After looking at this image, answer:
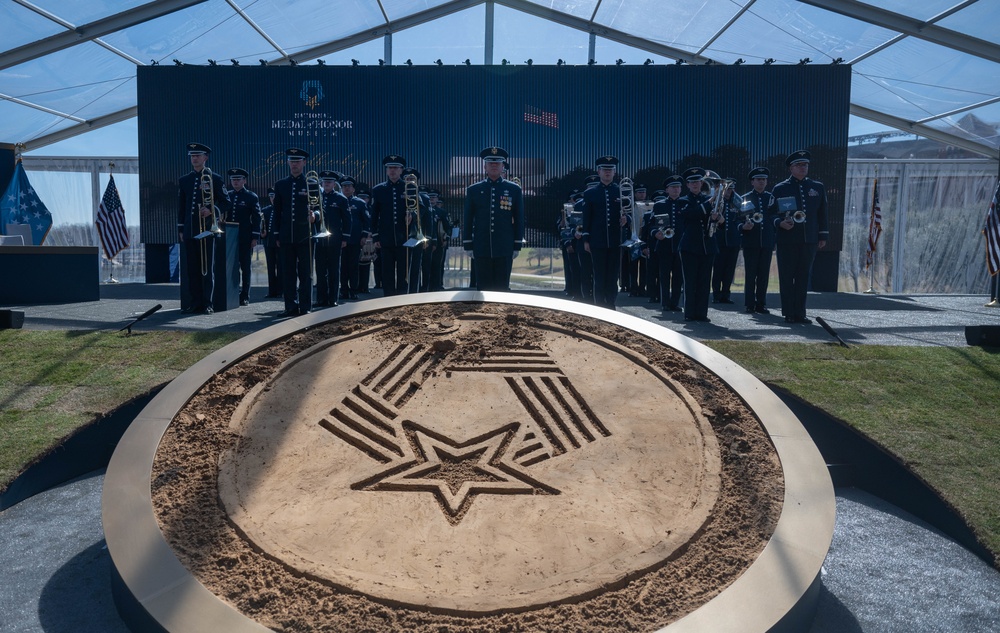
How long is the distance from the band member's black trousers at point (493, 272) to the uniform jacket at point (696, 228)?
2575 millimetres

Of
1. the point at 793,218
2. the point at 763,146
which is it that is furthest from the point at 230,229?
the point at 763,146

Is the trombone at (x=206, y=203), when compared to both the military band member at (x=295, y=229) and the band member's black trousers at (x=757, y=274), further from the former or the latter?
the band member's black trousers at (x=757, y=274)

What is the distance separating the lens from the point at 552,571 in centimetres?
204

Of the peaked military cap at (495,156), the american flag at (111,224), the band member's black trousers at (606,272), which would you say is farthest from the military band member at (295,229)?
the american flag at (111,224)

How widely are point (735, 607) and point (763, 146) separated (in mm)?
16026

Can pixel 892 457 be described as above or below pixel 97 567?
above

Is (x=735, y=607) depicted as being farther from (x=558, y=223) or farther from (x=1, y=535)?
(x=558, y=223)

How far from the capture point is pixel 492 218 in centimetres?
713

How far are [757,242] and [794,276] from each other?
1780 mm

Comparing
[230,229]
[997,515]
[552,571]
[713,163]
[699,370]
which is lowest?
[997,515]

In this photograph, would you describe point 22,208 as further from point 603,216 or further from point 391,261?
point 603,216

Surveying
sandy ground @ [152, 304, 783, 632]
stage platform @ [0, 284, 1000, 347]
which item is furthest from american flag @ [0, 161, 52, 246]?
sandy ground @ [152, 304, 783, 632]

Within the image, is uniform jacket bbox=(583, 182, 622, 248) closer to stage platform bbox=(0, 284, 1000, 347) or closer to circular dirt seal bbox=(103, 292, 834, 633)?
stage platform bbox=(0, 284, 1000, 347)

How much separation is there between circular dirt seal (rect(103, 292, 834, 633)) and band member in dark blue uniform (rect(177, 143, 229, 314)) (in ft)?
20.7
